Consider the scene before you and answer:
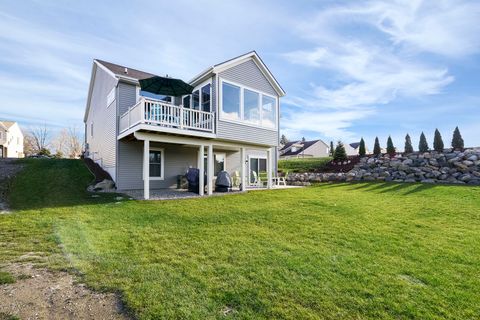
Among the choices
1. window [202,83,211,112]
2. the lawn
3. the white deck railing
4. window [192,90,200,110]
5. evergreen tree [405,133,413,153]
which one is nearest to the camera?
the lawn

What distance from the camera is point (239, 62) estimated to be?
12.2m

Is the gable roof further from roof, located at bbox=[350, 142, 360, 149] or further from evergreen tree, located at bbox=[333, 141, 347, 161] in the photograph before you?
roof, located at bbox=[350, 142, 360, 149]

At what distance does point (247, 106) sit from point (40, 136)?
5520 cm

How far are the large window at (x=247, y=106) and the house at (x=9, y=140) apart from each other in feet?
125

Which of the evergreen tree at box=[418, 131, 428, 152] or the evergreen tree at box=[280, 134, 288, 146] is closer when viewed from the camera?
the evergreen tree at box=[418, 131, 428, 152]

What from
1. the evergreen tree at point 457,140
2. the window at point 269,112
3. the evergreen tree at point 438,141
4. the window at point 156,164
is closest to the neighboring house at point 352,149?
the evergreen tree at point 457,140

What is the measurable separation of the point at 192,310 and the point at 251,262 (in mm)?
1417

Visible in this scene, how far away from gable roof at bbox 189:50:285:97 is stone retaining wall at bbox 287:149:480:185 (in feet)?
24.8

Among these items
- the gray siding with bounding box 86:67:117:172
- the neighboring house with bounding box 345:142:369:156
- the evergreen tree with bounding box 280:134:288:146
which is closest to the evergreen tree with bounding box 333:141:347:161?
the gray siding with bounding box 86:67:117:172

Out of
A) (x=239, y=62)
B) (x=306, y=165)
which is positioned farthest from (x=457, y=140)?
(x=239, y=62)

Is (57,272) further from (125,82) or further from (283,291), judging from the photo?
(125,82)

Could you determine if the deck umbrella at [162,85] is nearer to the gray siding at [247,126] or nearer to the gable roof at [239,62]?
the gable roof at [239,62]

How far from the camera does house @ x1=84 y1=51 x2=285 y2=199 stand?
1023cm

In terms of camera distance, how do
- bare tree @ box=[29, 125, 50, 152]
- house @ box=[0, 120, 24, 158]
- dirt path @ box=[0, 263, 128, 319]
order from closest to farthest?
dirt path @ box=[0, 263, 128, 319], house @ box=[0, 120, 24, 158], bare tree @ box=[29, 125, 50, 152]
